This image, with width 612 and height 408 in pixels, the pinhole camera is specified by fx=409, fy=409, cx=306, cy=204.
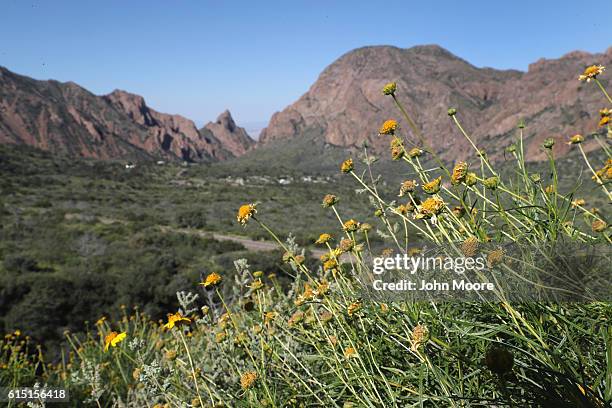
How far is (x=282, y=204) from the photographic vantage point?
48.4 meters

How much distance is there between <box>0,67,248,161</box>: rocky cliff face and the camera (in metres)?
120

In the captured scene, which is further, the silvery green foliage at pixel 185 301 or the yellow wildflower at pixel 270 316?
the yellow wildflower at pixel 270 316

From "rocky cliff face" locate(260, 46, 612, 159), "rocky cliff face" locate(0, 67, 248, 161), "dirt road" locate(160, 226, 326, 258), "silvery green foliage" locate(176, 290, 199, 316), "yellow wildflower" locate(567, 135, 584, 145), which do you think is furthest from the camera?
"rocky cliff face" locate(0, 67, 248, 161)

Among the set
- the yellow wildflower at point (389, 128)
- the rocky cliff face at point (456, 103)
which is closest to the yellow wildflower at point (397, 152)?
the yellow wildflower at point (389, 128)

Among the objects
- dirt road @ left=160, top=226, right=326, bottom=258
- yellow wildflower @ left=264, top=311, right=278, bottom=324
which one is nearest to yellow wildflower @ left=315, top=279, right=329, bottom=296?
yellow wildflower @ left=264, top=311, right=278, bottom=324

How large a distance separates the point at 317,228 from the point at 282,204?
16.2 meters

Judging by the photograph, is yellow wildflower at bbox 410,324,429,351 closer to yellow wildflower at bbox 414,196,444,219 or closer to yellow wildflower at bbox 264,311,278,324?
yellow wildflower at bbox 414,196,444,219

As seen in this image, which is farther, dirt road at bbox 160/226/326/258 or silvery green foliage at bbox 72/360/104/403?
dirt road at bbox 160/226/326/258

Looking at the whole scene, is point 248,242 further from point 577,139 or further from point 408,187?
point 408,187

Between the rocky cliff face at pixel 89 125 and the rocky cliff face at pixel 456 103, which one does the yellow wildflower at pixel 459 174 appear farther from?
the rocky cliff face at pixel 89 125

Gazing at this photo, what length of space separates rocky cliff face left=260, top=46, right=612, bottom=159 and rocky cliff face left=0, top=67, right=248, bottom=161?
40.5 m

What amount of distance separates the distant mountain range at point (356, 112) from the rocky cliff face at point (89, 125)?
370mm

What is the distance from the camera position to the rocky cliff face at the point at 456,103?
307ft

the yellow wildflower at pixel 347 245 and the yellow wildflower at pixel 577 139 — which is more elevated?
the yellow wildflower at pixel 577 139
